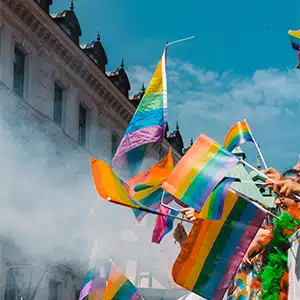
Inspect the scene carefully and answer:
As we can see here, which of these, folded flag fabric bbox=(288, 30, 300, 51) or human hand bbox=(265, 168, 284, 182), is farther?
folded flag fabric bbox=(288, 30, 300, 51)

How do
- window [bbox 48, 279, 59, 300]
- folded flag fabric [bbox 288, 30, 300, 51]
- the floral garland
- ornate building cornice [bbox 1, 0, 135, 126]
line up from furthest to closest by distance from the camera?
window [bbox 48, 279, 59, 300]
ornate building cornice [bbox 1, 0, 135, 126]
folded flag fabric [bbox 288, 30, 300, 51]
the floral garland

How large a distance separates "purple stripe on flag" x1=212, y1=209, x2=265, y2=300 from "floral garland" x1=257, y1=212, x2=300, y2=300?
0.23 metres

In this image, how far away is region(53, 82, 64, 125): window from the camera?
26.2 m

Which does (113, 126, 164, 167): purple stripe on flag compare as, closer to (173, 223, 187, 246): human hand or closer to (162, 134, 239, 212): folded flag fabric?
(173, 223, 187, 246): human hand

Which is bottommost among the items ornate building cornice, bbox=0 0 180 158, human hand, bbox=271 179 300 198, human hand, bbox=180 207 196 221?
human hand, bbox=180 207 196 221

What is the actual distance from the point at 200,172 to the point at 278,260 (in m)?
1.08

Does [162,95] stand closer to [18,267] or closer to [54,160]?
[18,267]

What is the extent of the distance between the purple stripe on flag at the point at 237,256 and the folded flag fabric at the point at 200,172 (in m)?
0.57

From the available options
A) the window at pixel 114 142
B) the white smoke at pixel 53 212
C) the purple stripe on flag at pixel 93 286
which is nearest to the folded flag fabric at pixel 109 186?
the purple stripe on flag at pixel 93 286

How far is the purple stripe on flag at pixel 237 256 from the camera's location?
7.95 metres

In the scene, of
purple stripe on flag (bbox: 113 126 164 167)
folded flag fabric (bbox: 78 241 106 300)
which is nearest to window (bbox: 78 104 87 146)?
folded flag fabric (bbox: 78 241 106 300)

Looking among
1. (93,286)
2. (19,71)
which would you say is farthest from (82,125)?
(93,286)

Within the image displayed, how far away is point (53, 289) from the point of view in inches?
995

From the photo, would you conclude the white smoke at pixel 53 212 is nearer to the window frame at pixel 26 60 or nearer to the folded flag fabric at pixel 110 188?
the window frame at pixel 26 60
